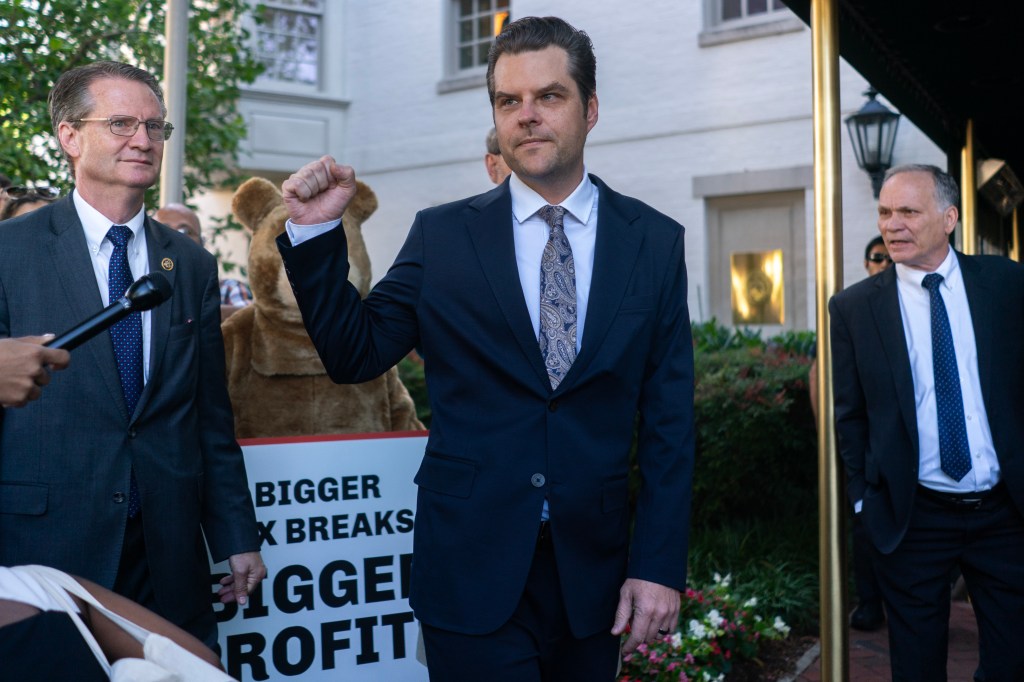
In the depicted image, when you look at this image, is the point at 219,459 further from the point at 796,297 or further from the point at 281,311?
the point at 796,297

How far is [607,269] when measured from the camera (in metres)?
2.58

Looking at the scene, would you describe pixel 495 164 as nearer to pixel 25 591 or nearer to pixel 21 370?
pixel 21 370

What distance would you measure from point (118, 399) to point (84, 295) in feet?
0.92

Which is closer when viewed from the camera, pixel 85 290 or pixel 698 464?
pixel 85 290

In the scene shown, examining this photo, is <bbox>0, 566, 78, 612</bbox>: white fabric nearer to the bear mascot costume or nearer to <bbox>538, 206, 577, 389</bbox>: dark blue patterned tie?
<bbox>538, 206, 577, 389</bbox>: dark blue patterned tie

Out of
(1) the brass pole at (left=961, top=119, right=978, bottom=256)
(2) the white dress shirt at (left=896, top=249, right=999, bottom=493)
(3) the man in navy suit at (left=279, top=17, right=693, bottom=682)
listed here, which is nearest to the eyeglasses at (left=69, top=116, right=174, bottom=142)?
(3) the man in navy suit at (left=279, top=17, right=693, bottom=682)

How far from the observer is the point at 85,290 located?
2779 millimetres

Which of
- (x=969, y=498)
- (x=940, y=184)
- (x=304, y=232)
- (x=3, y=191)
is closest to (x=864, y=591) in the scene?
(x=969, y=498)

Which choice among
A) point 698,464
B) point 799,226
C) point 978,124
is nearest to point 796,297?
point 799,226

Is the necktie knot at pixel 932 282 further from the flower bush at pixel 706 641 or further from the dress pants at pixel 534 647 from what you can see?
the dress pants at pixel 534 647

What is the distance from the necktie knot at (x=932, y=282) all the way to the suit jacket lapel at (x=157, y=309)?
263cm

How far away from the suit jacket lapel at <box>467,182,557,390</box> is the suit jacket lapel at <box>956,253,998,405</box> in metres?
2.11

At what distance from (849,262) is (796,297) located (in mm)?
826

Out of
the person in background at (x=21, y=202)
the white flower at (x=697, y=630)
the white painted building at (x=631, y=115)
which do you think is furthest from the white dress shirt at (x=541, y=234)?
the white painted building at (x=631, y=115)
